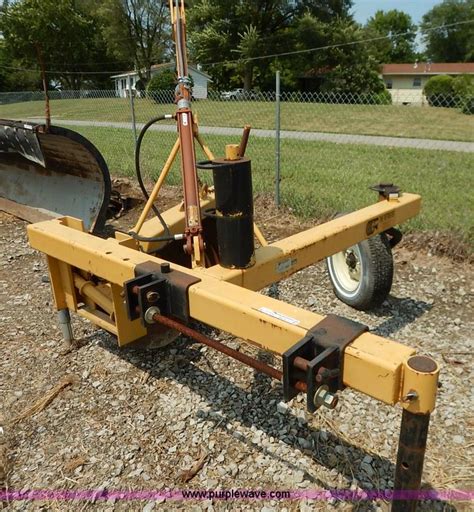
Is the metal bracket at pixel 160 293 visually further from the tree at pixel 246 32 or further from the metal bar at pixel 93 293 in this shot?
the tree at pixel 246 32

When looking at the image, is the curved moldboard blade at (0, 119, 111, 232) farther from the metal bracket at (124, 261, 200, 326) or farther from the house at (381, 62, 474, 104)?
the house at (381, 62, 474, 104)

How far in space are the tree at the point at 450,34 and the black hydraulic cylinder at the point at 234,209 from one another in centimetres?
7054

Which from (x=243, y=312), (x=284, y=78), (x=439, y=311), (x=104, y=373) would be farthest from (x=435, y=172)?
(x=284, y=78)

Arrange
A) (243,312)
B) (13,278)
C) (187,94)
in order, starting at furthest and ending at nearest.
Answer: (13,278)
(187,94)
(243,312)

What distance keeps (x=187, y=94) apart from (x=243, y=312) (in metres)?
1.57

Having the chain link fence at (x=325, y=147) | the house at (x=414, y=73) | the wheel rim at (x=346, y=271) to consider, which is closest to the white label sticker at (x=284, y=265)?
the wheel rim at (x=346, y=271)

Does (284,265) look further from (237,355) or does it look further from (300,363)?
(300,363)

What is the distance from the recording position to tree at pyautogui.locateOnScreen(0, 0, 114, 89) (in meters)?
46.7

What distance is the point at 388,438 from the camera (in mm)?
2398

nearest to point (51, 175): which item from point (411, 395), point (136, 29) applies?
point (411, 395)

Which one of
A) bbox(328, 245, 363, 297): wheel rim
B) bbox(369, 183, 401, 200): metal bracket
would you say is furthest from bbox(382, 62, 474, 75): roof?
bbox(369, 183, 401, 200): metal bracket

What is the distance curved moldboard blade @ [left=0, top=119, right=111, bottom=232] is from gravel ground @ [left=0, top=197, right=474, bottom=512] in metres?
1.61

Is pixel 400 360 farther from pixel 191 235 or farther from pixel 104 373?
pixel 104 373

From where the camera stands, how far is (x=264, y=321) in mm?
1652
